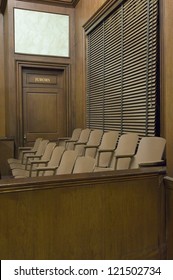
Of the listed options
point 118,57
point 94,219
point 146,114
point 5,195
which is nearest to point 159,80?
point 146,114

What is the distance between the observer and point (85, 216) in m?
1.82

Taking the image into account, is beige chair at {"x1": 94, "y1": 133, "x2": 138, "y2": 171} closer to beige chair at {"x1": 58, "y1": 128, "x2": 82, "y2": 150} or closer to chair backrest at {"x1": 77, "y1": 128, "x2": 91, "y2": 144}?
chair backrest at {"x1": 77, "y1": 128, "x2": 91, "y2": 144}

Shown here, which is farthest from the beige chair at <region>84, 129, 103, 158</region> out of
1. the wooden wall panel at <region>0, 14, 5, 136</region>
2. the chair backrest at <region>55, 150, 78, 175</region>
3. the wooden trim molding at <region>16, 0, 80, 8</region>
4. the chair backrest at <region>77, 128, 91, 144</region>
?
the wooden trim molding at <region>16, 0, 80, 8</region>

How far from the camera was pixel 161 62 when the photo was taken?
3156mm

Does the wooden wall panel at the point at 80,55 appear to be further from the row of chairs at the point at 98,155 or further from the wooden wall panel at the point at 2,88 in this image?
the wooden wall panel at the point at 2,88

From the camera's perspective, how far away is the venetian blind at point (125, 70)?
3330 mm

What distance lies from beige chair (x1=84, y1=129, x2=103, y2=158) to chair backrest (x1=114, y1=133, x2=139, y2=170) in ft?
1.87

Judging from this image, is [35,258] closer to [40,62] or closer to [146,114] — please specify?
[146,114]

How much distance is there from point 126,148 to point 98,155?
40cm

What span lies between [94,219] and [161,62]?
6.77 feet

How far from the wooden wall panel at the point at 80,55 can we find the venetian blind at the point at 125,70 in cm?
35

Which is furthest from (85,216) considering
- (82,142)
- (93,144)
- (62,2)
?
(62,2)

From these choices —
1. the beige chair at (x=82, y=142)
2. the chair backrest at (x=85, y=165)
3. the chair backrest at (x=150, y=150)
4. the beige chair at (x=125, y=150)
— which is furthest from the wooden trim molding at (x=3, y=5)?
the chair backrest at (x=85, y=165)

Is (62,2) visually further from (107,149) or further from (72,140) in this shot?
(107,149)
